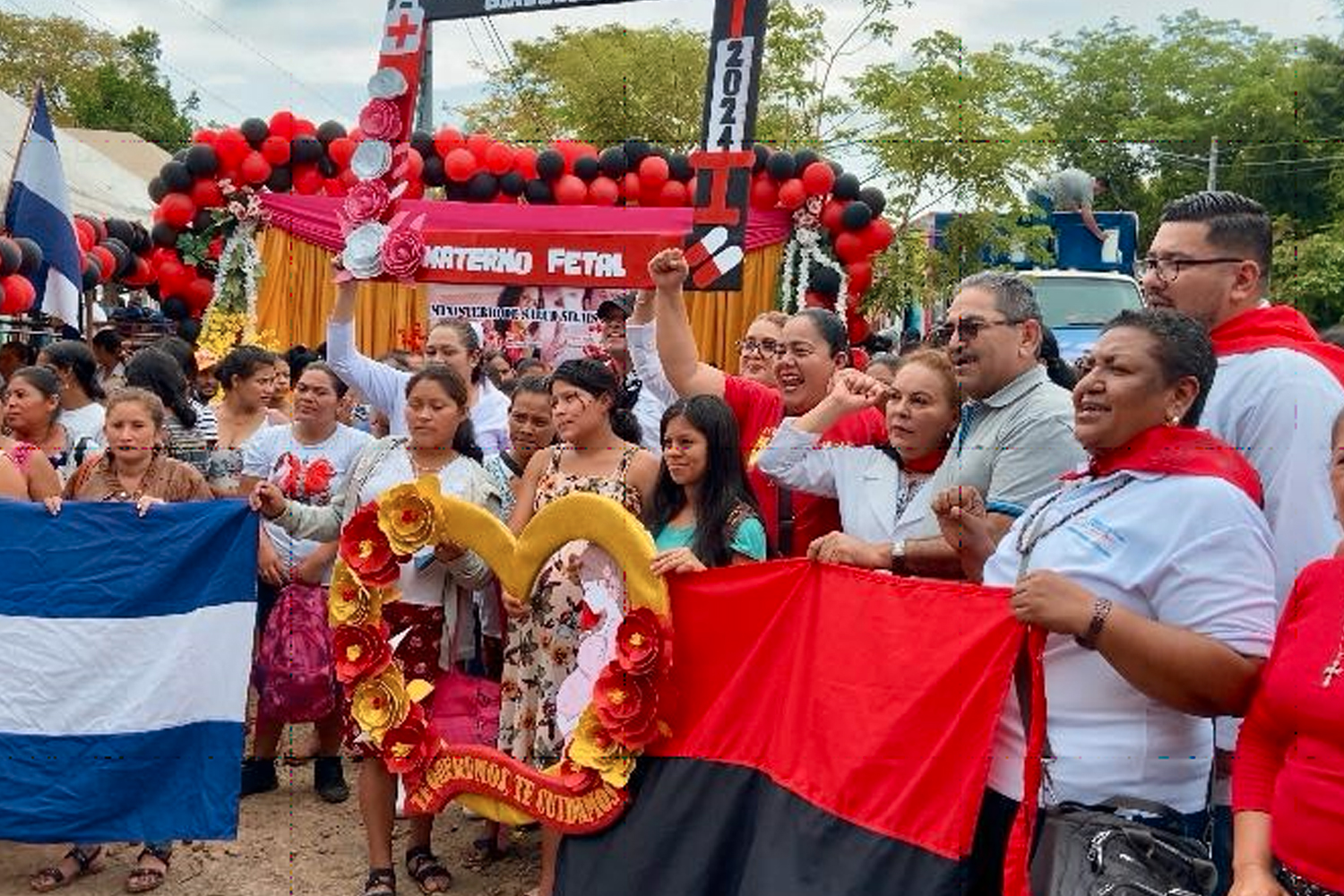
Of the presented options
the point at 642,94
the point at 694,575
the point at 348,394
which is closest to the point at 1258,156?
the point at 642,94

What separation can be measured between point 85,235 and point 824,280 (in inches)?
295

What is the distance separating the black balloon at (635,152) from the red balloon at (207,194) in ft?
14.5

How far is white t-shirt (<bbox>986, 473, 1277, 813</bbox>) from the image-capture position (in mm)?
2402

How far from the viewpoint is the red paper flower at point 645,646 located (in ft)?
11.5

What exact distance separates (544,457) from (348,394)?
320 centimetres

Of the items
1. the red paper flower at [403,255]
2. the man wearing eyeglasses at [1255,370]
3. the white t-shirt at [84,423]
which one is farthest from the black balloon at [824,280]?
the man wearing eyeglasses at [1255,370]

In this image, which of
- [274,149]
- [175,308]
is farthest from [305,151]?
[175,308]

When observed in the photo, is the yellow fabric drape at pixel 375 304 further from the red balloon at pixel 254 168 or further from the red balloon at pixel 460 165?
the red balloon at pixel 460 165

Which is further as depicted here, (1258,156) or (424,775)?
(1258,156)

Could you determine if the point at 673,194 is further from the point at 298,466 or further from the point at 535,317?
the point at 298,466

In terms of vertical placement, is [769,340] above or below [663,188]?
below

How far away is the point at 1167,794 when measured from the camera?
2.51 meters

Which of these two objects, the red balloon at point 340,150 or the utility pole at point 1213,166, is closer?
the red balloon at point 340,150

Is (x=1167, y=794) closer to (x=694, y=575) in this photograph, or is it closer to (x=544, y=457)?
(x=694, y=575)
